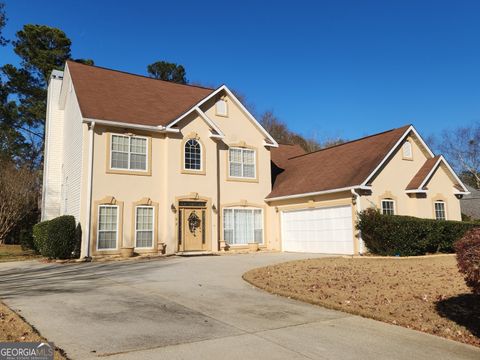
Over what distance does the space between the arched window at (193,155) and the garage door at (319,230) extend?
555 cm

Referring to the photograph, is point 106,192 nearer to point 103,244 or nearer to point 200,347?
point 103,244

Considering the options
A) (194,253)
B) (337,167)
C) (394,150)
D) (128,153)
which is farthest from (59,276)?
(394,150)

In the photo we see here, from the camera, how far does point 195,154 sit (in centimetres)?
2214

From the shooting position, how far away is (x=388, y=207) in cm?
2061

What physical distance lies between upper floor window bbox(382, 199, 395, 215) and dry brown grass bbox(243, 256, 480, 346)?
5.02 m

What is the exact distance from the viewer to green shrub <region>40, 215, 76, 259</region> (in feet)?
59.9

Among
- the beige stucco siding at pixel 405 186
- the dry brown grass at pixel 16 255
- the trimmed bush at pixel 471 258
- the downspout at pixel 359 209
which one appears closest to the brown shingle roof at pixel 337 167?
the downspout at pixel 359 209

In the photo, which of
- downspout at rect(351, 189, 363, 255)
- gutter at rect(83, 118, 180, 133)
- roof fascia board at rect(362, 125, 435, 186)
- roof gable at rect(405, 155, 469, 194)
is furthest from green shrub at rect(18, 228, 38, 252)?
roof gable at rect(405, 155, 469, 194)

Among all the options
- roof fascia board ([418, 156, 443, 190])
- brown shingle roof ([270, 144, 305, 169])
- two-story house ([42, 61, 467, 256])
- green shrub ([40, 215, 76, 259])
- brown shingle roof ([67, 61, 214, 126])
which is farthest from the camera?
brown shingle roof ([270, 144, 305, 169])

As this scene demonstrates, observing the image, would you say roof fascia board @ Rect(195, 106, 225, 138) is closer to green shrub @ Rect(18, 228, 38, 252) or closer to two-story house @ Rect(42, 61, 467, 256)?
two-story house @ Rect(42, 61, 467, 256)

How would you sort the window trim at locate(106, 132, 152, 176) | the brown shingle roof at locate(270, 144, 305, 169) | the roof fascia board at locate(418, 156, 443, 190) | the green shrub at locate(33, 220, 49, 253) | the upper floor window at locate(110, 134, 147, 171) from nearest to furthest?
the green shrub at locate(33, 220, 49, 253), the window trim at locate(106, 132, 152, 176), the upper floor window at locate(110, 134, 147, 171), the roof fascia board at locate(418, 156, 443, 190), the brown shingle roof at locate(270, 144, 305, 169)

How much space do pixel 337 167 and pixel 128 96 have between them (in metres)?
11.4

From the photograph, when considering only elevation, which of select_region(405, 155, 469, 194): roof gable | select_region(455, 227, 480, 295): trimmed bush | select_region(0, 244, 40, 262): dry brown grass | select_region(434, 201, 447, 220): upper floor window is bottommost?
select_region(0, 244, 40, 262): dry brown grass

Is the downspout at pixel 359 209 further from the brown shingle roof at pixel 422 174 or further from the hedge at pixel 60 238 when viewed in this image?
the hedge at pixel 60 238
